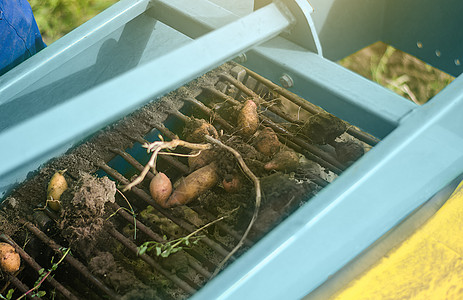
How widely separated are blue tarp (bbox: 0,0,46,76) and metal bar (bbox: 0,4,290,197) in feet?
2.46

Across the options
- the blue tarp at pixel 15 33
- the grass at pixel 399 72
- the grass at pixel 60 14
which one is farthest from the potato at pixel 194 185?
the grass at pixel 60 14

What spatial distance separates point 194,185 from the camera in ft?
5.24

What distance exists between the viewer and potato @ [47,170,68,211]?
159 cm

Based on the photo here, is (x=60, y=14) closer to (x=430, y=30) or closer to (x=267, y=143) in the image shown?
(x=267, y=143)

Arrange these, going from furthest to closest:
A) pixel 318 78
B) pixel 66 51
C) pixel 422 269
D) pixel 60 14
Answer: pixel 60 14
pixel 66 51
pixel 318 78
pixel 422 269

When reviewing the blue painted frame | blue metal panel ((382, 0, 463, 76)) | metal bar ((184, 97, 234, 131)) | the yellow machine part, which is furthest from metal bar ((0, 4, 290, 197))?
blue metal panel ((382, 0, 463, 76))

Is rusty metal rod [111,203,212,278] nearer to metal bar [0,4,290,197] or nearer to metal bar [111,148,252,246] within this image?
metal bar [111,148,252,246]

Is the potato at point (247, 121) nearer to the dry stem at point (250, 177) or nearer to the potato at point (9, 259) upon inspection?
the dry stem at point (250, 177)

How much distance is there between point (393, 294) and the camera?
128 cm

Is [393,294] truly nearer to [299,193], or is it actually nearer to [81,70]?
[299,193]

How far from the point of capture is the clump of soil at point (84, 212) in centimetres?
150

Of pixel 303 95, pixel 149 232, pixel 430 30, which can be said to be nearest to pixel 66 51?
pixel 149 232

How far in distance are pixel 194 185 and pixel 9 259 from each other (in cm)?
61

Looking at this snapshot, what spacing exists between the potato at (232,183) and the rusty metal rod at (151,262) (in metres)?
0.35
